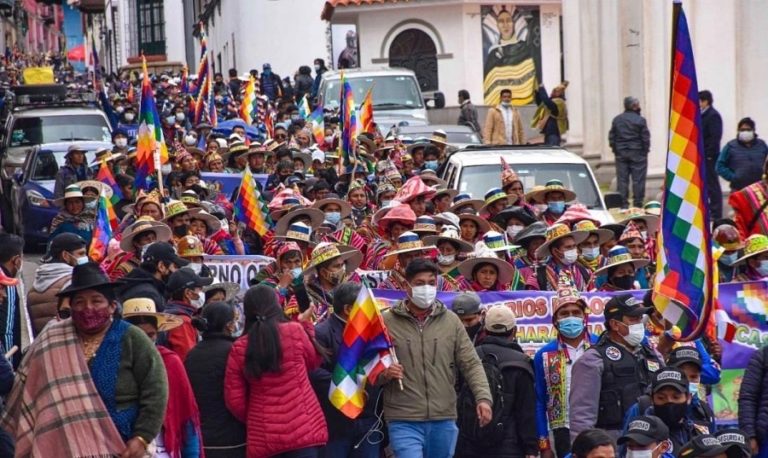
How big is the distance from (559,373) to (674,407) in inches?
70.8

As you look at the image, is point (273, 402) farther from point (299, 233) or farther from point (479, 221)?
point (479, 221)

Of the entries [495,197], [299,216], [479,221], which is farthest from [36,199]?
[479,221]

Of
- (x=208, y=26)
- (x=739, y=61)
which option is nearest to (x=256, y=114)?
(x=739, y=61)

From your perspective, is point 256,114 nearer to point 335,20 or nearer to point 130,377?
point 335,20

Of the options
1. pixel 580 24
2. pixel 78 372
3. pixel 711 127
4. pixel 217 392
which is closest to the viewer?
pixel 78 372

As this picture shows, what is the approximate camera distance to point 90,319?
9.02 metres

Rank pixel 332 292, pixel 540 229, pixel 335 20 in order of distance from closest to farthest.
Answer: pixel 332 292, pixel 540 229, pixel 335 20

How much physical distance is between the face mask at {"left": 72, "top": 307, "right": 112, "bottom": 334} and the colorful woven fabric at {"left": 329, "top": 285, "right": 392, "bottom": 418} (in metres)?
2.06

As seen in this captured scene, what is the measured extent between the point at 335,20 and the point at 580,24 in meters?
13.7

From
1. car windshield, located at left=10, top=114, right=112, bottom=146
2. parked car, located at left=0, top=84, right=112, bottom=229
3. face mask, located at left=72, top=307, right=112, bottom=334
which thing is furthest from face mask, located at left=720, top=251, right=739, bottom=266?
car windshield, located at left=10, top=114, right=112, bottom=146

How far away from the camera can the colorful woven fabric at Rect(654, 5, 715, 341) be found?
9.49m

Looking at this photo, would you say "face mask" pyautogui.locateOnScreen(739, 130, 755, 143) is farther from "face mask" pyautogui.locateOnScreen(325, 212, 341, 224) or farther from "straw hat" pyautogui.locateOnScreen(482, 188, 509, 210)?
"face mask" pyautogui.locateOnScreen(325, 212, 341, 224)

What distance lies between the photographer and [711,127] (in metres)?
22.8

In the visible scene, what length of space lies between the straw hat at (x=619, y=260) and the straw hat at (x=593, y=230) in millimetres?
457
